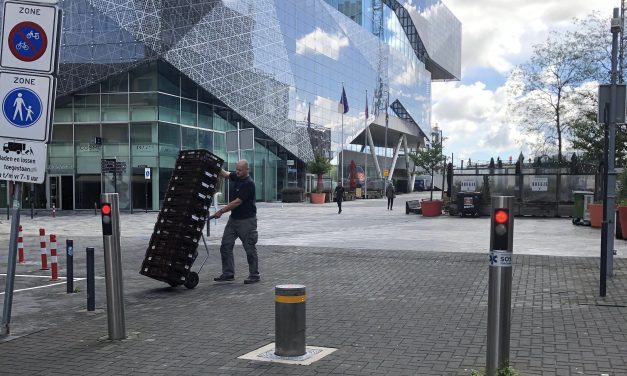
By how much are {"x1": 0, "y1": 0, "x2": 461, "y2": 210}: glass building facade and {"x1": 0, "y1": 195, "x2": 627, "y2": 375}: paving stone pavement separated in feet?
83.5

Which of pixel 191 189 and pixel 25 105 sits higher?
pixel 25 105

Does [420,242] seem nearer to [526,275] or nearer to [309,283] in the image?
[526,275]

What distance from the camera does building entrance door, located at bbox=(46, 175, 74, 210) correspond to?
127ft

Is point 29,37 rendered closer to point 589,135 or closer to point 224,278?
point 224,278

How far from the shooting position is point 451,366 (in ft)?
17.0

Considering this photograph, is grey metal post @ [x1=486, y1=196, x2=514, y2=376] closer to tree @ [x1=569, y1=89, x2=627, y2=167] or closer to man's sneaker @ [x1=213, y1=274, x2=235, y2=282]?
man's sneaker @ [x1=213, y1=274, x2=235, y2=282]

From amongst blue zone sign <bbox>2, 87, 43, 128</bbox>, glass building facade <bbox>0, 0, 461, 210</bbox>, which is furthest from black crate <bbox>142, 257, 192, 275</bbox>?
glass building facade <bbox>0, 0, 461, 210</bbox>

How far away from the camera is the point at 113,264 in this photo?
614 centimetres

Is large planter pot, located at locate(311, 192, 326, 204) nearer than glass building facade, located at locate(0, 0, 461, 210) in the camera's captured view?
No

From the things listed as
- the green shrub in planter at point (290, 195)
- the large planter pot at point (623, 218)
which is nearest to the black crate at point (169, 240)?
the large planter pot at point (623, 218)

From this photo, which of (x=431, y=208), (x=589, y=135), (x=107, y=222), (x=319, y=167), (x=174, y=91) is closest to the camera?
(x=107, y=222)

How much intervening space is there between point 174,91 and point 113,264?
34.2 meters

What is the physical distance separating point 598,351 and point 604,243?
9.97 ft

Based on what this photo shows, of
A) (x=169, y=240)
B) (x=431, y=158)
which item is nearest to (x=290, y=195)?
(x=169, y=240)
